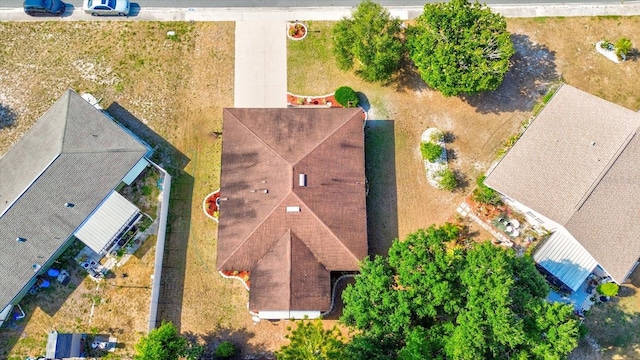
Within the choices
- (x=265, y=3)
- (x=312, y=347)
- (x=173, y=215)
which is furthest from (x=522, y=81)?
(x=173, y=215)

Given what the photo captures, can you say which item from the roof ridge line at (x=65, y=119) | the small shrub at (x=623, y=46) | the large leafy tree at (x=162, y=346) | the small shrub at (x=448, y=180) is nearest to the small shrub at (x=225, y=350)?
the large leafy tree at (x=162, y=346)

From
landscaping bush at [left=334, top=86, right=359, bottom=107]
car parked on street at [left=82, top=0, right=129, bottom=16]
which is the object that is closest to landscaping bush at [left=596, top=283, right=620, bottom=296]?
landscaping bush at [left=334, top=86, right=359, bottom=107]

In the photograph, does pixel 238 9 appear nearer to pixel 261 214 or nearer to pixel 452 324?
pixel 261 214

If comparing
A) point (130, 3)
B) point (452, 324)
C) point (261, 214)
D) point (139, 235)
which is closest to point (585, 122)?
point (452, 324)

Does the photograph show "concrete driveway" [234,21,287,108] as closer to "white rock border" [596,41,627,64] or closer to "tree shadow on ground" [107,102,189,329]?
"tree shadow on ground" [107,102,189,329]

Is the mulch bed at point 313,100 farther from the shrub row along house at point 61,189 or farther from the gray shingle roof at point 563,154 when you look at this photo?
the gray shingle roof at point 563,154

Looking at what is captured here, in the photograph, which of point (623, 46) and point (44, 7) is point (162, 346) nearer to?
point (44, 7)
